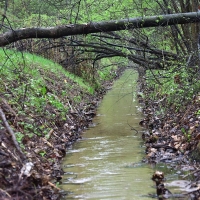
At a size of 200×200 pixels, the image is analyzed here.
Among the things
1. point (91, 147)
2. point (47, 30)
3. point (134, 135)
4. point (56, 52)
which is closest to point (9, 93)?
point (47, 30)

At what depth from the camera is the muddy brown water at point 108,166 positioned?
5.04 metres

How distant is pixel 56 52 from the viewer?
18.3 meters

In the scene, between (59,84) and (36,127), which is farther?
(59,84)

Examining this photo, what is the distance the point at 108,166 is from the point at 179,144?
1457 millimetres

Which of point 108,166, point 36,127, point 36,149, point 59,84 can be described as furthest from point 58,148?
point 59,84

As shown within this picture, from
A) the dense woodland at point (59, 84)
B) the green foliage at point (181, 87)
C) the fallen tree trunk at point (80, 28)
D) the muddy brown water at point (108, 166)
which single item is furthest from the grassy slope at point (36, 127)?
the green foliage at point (181, 87)

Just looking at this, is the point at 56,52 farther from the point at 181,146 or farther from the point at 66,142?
the point at 181,146

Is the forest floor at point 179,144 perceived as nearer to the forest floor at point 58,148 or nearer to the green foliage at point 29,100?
the forest floor at point 58,148

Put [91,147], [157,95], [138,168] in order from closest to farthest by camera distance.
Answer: [138,168] < [91,147] < [157,95]

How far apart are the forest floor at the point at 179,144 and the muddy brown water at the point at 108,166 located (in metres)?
0.25

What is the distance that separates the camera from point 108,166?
6242mm

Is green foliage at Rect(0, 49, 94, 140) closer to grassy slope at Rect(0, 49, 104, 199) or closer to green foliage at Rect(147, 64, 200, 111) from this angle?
grassy slope at Rect(0, 49, 104, 199)

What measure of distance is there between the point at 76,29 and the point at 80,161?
2.96m

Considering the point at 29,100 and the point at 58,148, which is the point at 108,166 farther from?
the point at 29,100
